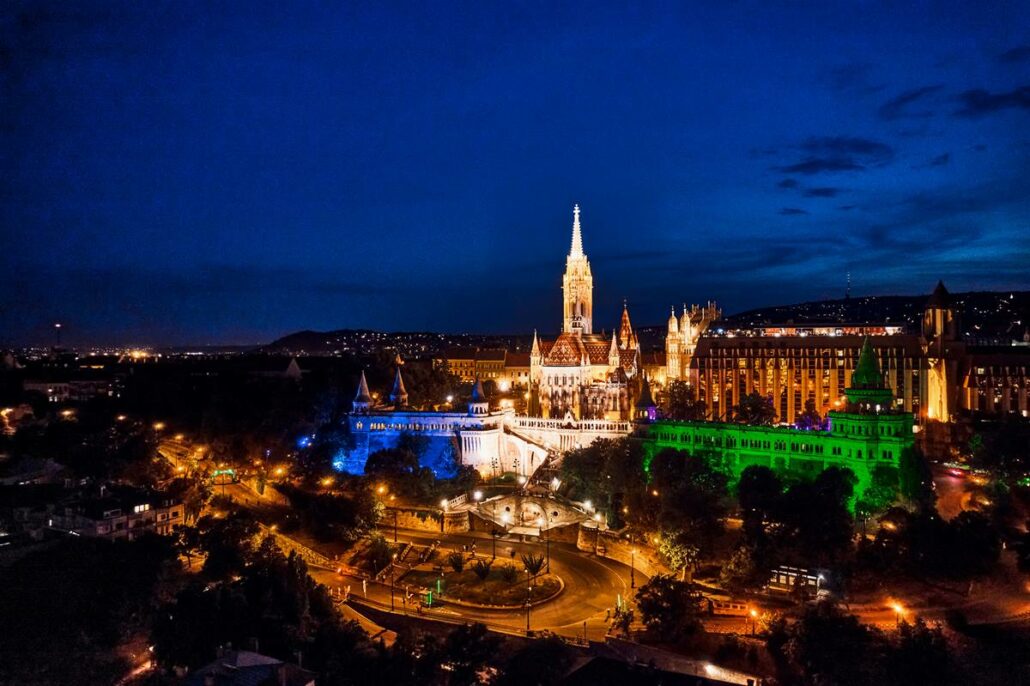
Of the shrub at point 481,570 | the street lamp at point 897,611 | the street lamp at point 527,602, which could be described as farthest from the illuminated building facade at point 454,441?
the street lamp at point 897,611

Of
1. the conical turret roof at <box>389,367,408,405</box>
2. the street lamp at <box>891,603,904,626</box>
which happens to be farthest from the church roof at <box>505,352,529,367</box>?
the street lamp at <box>891,603,904,626</box>

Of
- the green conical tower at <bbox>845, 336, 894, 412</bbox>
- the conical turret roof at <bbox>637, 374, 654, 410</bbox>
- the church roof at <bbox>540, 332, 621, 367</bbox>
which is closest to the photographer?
the green conical tower at <bbox>845, 336, 894, 412</bbox>

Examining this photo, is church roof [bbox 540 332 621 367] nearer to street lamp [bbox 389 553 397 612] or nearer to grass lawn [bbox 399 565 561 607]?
street lamp [bbox 389 553 397 612]

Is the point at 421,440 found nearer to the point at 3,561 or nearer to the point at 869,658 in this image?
the point at 3,561

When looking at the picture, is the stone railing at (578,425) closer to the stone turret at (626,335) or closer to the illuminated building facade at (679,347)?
the stone turret at (626,335)

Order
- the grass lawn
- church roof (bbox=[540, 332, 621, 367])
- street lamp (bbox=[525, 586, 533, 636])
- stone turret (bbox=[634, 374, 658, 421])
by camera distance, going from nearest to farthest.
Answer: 1. street lamp (bbox=[525, 586, 533, 636])
2. the grass lawn
3. stone turret (bbox=[634, 374, 658, 421])
4. church roof (bbox=[540, 332, 621, 367])

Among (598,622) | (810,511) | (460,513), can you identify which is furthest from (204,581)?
(810,511)

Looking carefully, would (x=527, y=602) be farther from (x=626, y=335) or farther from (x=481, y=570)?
(x=626, y=335)
